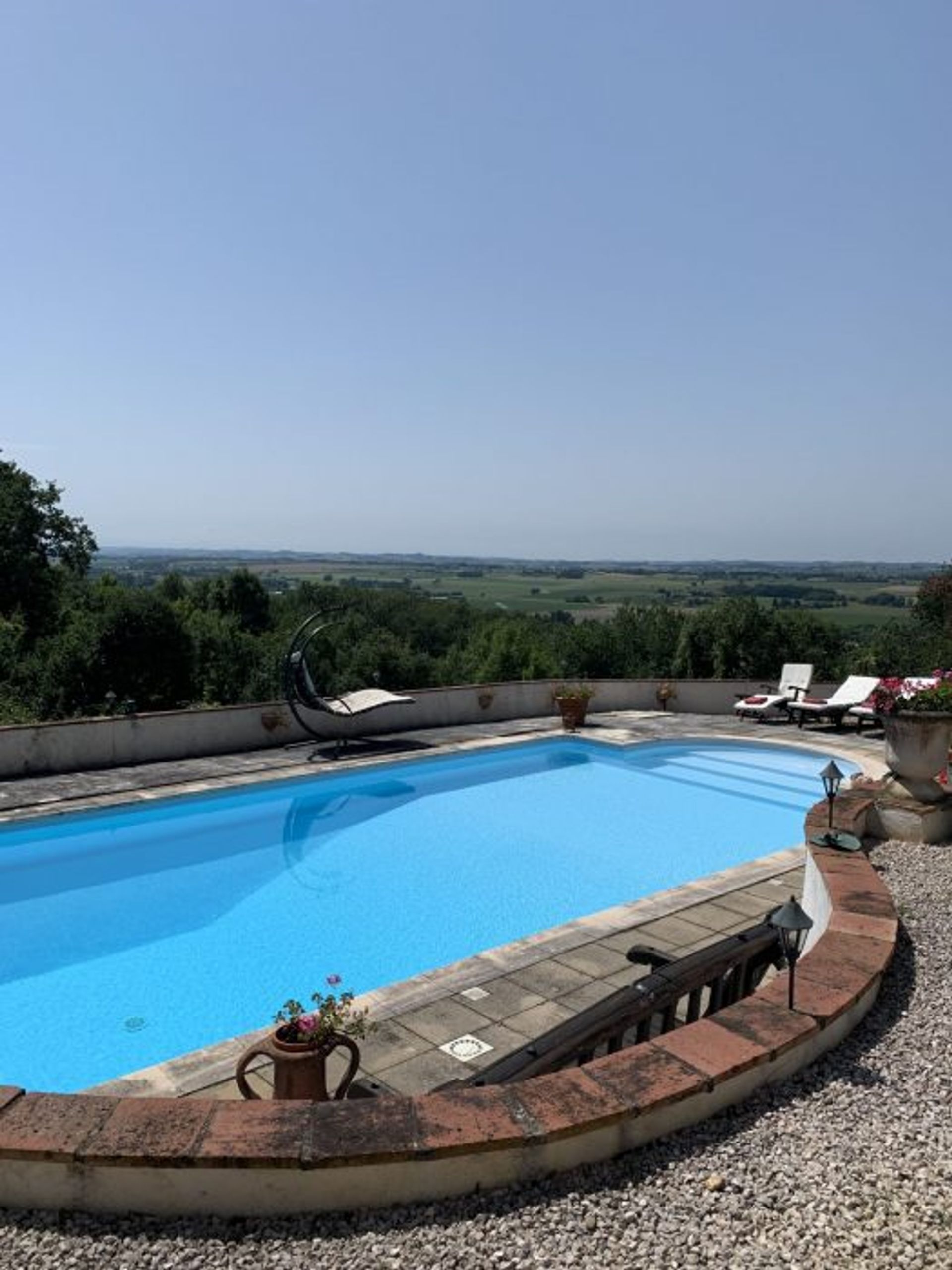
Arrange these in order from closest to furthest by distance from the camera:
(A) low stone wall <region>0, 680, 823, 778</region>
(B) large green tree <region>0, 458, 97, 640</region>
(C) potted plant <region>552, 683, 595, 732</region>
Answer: (A) low stone wall <region>0, 680, 823, 778</region> → (C) potted plant <region>552, 683, 595, 732</region> → (B) large green tree <region>0, 458, 97, 640</region>

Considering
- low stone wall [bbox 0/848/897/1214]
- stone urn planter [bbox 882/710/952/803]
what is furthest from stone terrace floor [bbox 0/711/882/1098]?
low stone wall [bbox 0/848/897/1214]

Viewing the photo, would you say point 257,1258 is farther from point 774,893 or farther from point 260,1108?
point 774,893

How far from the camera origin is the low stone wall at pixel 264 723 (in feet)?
35.0

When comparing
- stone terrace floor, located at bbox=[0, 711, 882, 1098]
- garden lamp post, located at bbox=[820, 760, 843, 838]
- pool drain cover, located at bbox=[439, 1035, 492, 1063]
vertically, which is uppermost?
garden lamp post, located at bbox=[820, 760, 843, 838]

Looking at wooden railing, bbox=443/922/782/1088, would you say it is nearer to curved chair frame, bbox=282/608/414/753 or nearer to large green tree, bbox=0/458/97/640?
curved chair frame, bbox=282/608/414/753

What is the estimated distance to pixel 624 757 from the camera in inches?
533

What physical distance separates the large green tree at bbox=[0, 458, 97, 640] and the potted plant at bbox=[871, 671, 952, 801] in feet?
69.9

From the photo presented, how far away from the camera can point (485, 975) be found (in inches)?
215

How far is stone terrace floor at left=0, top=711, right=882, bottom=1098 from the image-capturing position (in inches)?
171

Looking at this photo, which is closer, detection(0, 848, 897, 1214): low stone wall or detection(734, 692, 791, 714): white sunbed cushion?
detection(0, 848, 897, 1214): low stone wall

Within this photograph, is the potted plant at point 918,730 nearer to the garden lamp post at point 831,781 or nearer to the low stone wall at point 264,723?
the garden lamp post at point 831,781

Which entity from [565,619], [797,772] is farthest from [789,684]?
[565,619]

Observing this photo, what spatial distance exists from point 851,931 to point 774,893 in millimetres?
2809

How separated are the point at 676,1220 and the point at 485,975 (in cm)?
302
